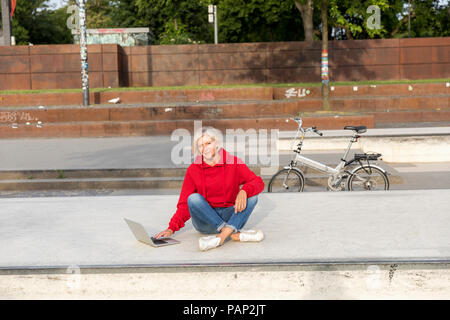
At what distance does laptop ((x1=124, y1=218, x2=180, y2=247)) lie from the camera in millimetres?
4835

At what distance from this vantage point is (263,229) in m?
5.57

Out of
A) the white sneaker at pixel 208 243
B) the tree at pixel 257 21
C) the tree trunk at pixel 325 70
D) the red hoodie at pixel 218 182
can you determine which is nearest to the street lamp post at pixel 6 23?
the tree at pixel 257 21

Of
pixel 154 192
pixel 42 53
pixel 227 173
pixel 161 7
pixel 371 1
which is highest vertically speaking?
pixel 161 7


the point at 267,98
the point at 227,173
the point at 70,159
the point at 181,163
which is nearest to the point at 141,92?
the point at 267,98

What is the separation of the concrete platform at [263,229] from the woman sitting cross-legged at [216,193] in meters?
0.15

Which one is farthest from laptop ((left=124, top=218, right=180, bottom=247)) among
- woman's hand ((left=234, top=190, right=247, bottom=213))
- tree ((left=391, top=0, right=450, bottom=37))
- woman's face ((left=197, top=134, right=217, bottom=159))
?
tree ((left=391, top=0, right=450, bottom=37))

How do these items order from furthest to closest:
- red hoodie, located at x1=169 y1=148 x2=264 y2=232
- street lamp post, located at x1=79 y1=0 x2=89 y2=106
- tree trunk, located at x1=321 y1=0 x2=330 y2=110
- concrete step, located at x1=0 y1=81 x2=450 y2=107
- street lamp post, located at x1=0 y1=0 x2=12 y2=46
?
street lamp post, located at x1=0 y1=0 x2=12 y2=46 → concrete step, located at x1=0 y1=81 x2=450 y2=107 → tree trunk, located at x1=321 y1=0 x2=330 y2=110 → street lamp post, located at x1=79 y1=0 x2=89 y2=106 → red hoodie, located at x1=169 y1=148 x2=264 y2=232

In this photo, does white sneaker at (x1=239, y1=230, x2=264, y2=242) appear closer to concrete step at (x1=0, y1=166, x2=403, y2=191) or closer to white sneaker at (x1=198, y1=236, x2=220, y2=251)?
white sneaker at (x1=198, y1=236, x2=220, y2=251)

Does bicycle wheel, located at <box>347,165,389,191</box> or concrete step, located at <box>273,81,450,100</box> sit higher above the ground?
concrete step, located at <box>273,81,450,100</box>

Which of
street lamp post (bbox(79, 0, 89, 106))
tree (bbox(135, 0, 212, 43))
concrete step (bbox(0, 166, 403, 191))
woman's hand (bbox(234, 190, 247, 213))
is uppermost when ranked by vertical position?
tree (bbox(135, 0, 212, 43))

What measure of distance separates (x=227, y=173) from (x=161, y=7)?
32658 mm

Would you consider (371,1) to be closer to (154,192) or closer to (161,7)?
(154,192)

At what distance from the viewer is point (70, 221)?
612cm

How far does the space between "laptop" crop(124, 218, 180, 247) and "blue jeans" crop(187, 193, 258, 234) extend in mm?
323
